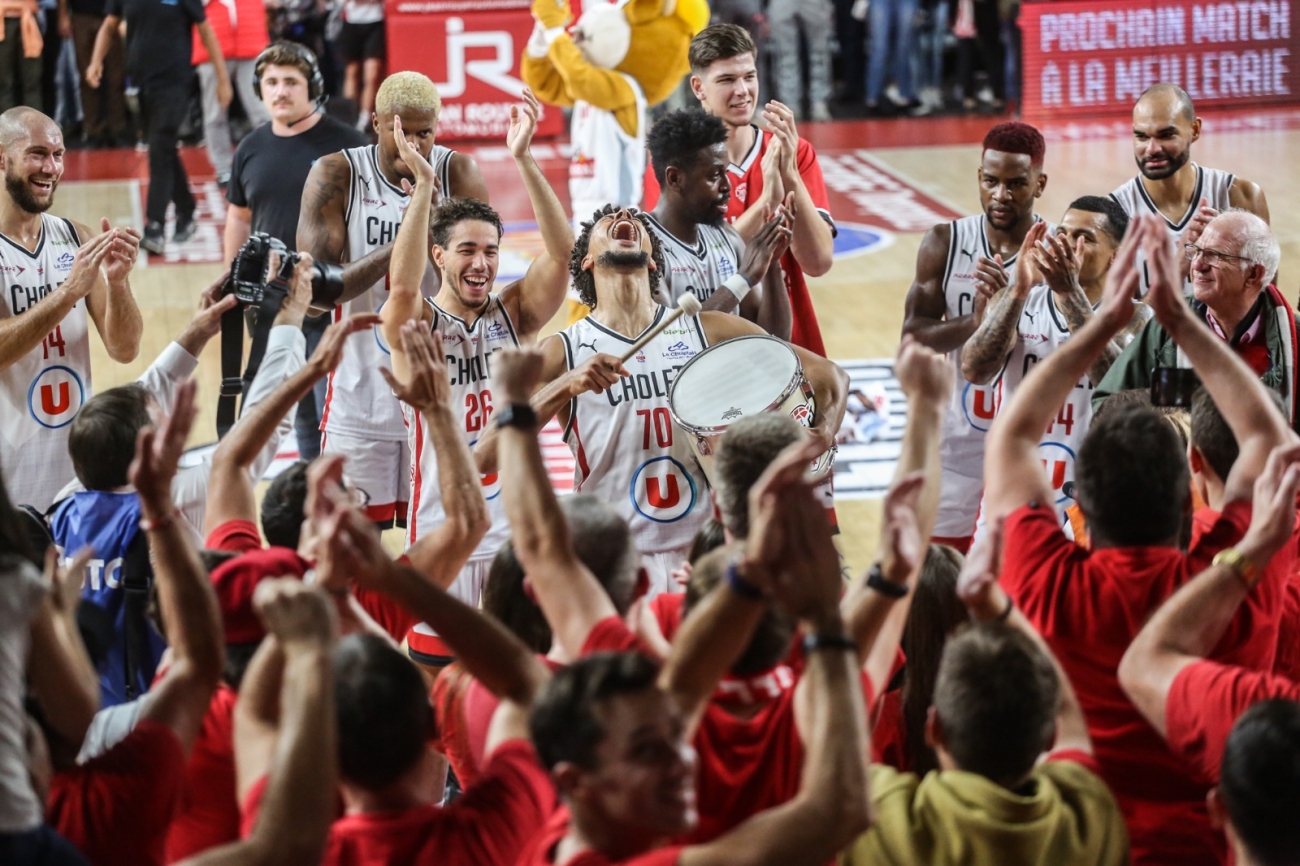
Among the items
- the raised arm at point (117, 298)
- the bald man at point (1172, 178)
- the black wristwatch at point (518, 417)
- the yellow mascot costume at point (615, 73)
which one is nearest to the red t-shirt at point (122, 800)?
the black wristwatch at point (518, 417)

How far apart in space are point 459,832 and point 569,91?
295 inches

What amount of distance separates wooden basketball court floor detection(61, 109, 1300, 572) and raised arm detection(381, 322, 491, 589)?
13.7 ft

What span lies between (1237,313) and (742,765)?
10.5 feet

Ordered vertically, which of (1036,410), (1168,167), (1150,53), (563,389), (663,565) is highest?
(1150,53)

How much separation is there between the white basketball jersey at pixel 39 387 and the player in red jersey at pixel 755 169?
7.67 ft

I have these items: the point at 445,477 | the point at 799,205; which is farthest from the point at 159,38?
the point at 445,477

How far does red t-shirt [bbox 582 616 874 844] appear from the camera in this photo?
2916 mm

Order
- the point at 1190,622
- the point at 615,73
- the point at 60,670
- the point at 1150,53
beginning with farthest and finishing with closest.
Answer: the point at 1150,53
the point at 615,73
the point at 1190,622
the point at 60,670

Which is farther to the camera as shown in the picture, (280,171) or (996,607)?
(280,171)

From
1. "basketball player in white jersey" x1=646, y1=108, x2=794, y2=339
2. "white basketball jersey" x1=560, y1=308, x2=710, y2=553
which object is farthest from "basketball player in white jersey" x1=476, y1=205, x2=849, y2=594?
"basketball player in white jersey" x1=646, y1=108, x2=794, y2=339

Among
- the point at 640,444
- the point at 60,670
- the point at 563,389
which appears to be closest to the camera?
the point at 60,670

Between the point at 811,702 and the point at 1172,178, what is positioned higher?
the point at 1172,178

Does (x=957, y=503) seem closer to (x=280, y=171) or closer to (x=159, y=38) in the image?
(x=280, y=171)

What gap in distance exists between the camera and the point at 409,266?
18.5 feet
